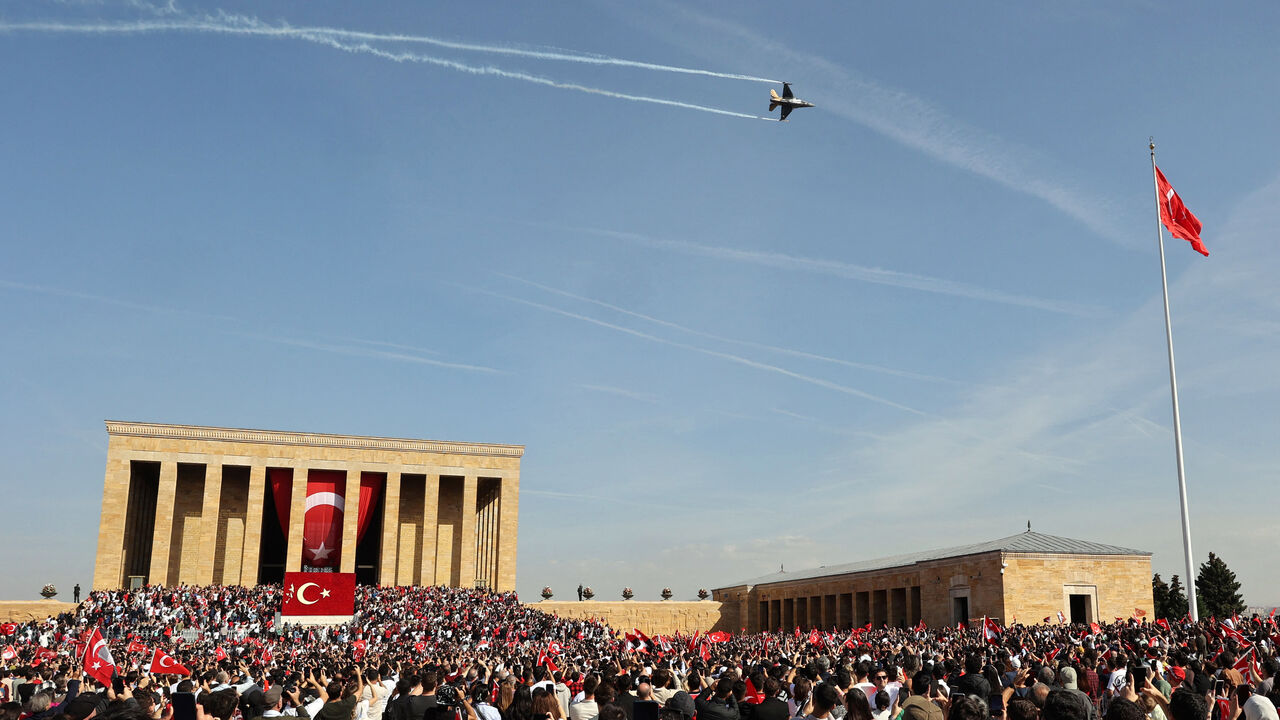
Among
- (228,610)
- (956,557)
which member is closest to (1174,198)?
(956,557)

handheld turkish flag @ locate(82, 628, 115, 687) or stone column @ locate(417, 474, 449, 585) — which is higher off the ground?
stone column @ locate(417, 474, 449, 585)

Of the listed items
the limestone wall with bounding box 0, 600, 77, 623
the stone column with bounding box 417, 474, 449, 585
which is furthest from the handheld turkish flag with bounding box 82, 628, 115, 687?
the stone column with bounding box 417, 474, 449, 585

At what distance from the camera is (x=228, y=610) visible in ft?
147

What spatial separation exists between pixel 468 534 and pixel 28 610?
25159 millimetres

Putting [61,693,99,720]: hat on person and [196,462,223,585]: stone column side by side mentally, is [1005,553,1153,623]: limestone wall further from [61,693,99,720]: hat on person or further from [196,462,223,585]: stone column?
[196,462,223,585]: stone column

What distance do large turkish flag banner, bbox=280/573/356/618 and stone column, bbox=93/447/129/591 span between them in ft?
69.1

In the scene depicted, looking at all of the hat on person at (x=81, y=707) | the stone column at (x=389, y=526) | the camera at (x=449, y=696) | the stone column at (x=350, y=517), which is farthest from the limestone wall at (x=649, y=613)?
the hat on person at (x=81, y=707)

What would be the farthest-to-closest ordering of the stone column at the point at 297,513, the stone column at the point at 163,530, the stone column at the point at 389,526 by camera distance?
the stone column at the point at 389,526 < the stone column at the point at 297,513 < the stone column at the point at 163,530

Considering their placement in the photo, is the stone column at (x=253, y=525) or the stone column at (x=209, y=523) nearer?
the stone column at (x=209, y=523)

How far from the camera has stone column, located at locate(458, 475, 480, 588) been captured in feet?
212

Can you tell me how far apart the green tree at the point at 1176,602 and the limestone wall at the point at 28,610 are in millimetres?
70699

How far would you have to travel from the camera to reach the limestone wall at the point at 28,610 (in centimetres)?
5244

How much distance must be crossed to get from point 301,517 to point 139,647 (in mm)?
31095

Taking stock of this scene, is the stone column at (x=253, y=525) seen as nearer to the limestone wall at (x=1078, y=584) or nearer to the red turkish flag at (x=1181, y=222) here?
the limestone wall at (x=1078, y=584)
